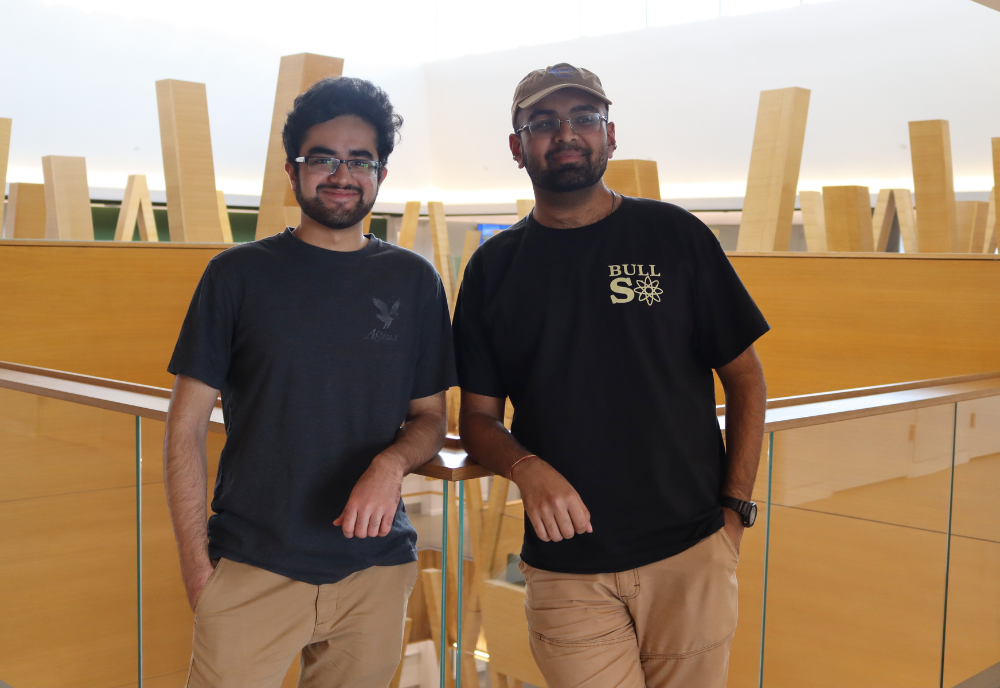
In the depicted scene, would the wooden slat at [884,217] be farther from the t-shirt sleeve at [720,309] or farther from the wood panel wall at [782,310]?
the t-shirt sleeve at [720,309]

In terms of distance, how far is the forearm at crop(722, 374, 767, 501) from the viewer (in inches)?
60.4

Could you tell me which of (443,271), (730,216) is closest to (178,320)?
(443,271)

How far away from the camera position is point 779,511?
2.09m

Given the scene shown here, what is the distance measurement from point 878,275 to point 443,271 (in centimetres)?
437

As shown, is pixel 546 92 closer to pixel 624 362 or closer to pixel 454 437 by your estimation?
pixel 624 362

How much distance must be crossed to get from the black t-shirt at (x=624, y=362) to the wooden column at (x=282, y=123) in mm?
2607

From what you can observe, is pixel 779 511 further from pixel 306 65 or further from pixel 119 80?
pixel 119 80

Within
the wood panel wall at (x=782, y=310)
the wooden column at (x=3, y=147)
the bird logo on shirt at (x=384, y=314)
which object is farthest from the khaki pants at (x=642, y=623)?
the wooden column at (x=3, y=147)

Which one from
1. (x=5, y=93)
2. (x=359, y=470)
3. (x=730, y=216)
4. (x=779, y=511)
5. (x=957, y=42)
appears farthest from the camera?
(x=730, y=216)

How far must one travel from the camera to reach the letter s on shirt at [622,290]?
4.72 ft

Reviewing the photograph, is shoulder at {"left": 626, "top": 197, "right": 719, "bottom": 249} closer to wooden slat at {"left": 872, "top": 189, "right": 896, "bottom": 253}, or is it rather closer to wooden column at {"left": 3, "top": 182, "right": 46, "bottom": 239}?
wooden slat at {"left": 872, "top": 189, "right": 896, "bottom": 253}

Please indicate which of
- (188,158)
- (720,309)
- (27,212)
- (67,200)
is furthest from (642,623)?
(27,212)

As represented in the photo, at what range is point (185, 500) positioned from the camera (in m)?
1.37

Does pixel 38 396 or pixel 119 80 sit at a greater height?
pixel 119 80
